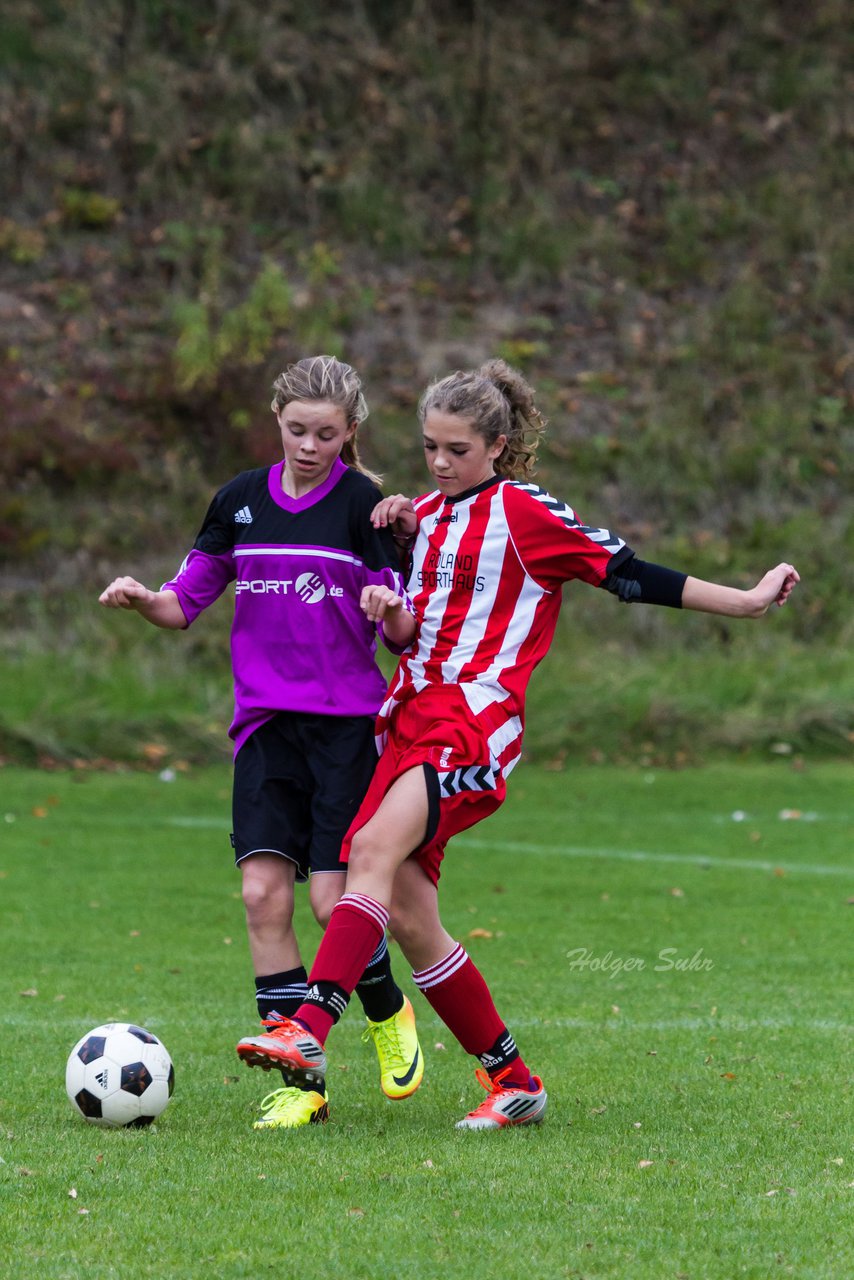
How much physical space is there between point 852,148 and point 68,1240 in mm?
18983

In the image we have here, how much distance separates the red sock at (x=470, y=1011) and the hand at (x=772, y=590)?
1219mm

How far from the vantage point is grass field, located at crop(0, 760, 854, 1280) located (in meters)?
3.33

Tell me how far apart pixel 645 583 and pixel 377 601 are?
2.45 feet

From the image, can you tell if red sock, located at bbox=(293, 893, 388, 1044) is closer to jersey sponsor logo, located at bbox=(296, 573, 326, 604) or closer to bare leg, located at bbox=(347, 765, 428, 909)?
bare leg, located at bbox=(347, 765, 428, 909)

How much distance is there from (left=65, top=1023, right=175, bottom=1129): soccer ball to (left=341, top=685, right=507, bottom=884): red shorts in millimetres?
756

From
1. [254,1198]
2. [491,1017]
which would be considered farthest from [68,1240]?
[491,1017]

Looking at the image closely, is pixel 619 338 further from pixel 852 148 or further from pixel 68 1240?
pixel 68 1240

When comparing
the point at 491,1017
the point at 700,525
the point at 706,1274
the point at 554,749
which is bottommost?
the point at 554,749

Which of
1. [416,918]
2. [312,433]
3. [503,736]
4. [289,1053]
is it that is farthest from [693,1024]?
[312,433]

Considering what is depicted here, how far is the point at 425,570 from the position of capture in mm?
4738

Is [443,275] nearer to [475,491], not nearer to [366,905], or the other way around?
[475,491]

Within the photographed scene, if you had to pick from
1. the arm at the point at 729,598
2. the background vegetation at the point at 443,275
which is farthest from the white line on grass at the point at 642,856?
the arm at the point at 729,598

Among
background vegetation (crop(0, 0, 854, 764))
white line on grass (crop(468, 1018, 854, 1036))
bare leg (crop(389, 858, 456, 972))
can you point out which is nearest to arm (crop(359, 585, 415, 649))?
bare leg (crop(389, 858, 456, 972))

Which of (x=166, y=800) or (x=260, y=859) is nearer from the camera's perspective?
(x=260, y=859)
